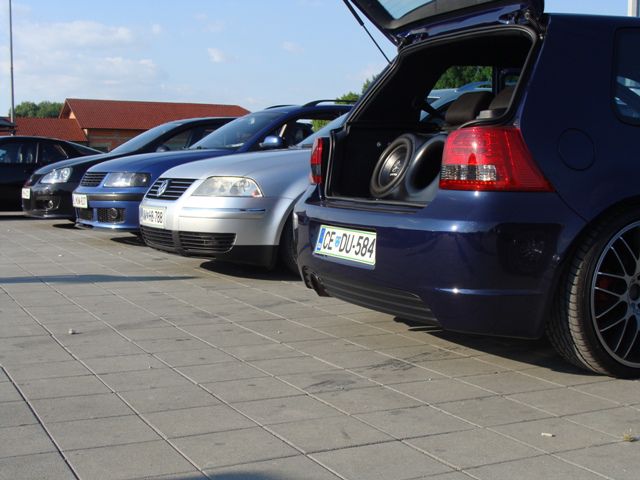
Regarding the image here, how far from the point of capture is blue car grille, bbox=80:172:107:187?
32.8 ft

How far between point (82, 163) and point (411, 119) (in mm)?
7424

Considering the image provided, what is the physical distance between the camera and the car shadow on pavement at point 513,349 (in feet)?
15.2

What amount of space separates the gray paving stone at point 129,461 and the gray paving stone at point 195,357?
1.26 metres

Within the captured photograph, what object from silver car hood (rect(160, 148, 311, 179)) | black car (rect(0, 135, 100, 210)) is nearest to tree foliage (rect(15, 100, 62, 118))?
black car (rect(0, 135, 100, 210))

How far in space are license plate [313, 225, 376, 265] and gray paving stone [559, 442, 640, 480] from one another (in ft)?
5.01

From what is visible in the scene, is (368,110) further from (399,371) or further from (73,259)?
(73,259)

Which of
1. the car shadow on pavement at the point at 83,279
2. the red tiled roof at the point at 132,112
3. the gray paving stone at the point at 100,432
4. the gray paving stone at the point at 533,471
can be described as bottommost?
the gray paving stone at the point at 100,432

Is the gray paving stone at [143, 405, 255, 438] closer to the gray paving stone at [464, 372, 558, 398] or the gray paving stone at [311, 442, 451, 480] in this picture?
the gray paving stone at [311, 442, 451, 480]

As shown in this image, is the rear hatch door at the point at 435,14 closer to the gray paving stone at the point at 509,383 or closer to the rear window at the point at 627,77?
the rear window at the point at 627,77

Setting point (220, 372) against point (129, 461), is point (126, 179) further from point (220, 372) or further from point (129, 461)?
point (129, 461)

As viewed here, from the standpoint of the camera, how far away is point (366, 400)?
400 cm

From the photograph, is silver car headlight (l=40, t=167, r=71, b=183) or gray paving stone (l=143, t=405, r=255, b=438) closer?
gray paving stone (l=143, t=405, r=255, b=438)

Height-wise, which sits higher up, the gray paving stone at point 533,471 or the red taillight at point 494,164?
the red taillight at point 494,164

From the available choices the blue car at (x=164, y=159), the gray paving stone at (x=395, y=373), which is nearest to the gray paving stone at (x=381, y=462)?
the gray paving stone at (x=395, y=373)
